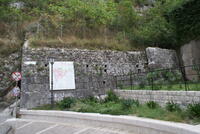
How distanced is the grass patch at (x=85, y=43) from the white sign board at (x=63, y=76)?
73.1 inches

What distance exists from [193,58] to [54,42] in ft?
36.4

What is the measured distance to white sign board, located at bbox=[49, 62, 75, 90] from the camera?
12211 millimetres

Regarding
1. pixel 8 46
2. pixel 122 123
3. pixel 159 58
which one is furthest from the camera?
pixel 159 58

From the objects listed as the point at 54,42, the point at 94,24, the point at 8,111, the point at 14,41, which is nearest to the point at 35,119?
the point at 8,111

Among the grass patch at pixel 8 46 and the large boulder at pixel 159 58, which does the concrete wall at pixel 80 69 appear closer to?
the large boulder at pixel 159 58

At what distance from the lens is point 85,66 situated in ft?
45.0

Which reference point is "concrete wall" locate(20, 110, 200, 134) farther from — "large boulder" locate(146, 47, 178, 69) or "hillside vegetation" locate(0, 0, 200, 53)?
"large boulder" locate(146, 47, 178, 69)

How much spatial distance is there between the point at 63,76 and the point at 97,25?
275 inches

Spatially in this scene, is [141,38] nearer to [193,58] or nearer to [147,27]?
[147,27]

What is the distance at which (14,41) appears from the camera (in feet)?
49.1

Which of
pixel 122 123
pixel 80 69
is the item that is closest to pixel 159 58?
pixel 80 69

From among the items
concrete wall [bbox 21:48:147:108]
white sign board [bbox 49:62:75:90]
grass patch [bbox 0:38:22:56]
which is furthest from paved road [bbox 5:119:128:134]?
grass patch [bbox 0:38:22:56]

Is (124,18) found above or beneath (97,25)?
above

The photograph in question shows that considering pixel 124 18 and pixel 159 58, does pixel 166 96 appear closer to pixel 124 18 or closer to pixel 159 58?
pixel 159 58
